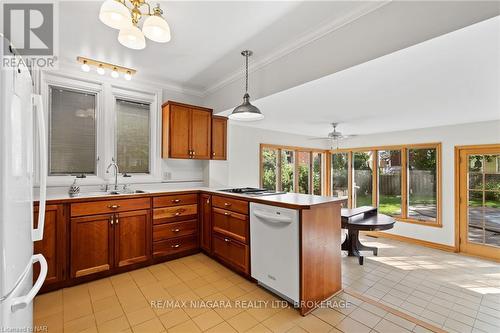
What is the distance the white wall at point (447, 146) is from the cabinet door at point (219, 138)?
386 cm

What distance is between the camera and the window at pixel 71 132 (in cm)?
288

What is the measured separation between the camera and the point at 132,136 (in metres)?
3.46

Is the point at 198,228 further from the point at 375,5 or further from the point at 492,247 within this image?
the point at 492,247

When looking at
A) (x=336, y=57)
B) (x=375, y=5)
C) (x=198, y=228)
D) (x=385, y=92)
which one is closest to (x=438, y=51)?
(x=375, y=5)

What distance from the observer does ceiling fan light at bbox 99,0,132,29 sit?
152 cm

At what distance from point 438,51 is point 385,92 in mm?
934

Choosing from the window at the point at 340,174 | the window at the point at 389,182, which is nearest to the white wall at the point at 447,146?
the window at the point at 389,182

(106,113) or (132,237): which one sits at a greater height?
(106,113)

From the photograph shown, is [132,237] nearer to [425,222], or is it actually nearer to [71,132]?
[71,132]

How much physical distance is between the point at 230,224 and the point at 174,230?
874 mm

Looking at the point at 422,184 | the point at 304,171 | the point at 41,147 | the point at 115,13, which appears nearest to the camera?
the point at 41,147

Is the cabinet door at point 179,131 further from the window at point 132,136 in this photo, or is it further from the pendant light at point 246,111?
the pendant light at point 246,111

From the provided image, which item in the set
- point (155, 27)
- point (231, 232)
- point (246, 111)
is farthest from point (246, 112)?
point (231, 232)

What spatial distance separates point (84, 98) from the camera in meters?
3.12
